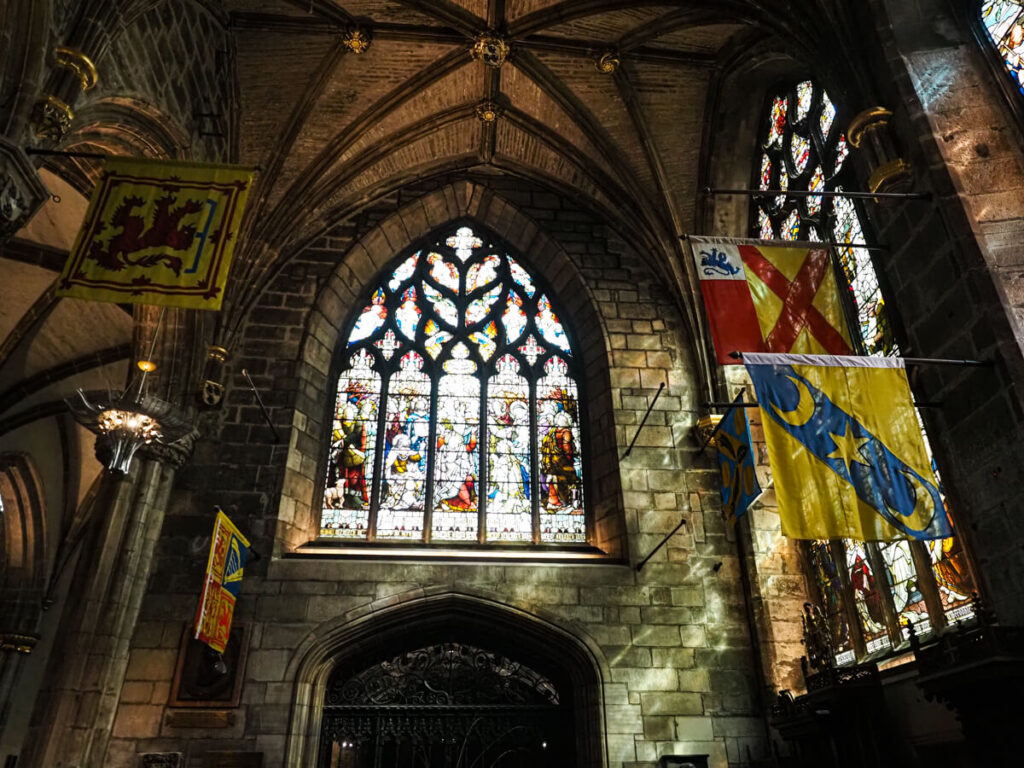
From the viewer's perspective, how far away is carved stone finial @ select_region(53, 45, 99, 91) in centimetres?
600

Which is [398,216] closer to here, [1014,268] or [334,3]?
[334,3]

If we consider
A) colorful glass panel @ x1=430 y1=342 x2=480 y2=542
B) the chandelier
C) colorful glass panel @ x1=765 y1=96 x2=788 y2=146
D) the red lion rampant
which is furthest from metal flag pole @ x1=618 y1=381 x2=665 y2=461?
the red lion rampant

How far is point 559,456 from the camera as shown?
10062 mm

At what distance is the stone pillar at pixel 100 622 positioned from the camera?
6.82 metres

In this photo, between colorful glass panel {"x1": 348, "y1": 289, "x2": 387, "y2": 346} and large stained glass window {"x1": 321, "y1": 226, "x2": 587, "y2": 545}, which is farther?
colorful glass panel {"x1": 348, "y1": 289, "x2": 387, "y2": 346}

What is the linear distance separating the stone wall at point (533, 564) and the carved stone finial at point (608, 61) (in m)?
2.56

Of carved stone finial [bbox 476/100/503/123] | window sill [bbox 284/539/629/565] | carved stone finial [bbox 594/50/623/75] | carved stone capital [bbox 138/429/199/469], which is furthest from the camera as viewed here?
carved stone finial [bbox 476/100/503/123]

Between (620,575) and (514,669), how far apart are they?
1.69 metres

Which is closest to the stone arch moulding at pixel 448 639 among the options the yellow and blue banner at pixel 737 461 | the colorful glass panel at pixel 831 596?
the yellow and blue banner at pixel 737 461

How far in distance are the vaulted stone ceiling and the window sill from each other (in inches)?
156

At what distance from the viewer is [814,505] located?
5012mm

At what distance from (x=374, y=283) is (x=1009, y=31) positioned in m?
8.00

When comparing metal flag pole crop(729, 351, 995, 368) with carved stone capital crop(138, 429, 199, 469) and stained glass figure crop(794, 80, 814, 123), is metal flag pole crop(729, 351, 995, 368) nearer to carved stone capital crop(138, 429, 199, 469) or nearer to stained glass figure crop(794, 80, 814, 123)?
stained glass figure crop(794, 80, 814, 123)

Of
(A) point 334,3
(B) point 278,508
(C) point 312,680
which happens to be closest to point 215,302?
(B) point 278,508
